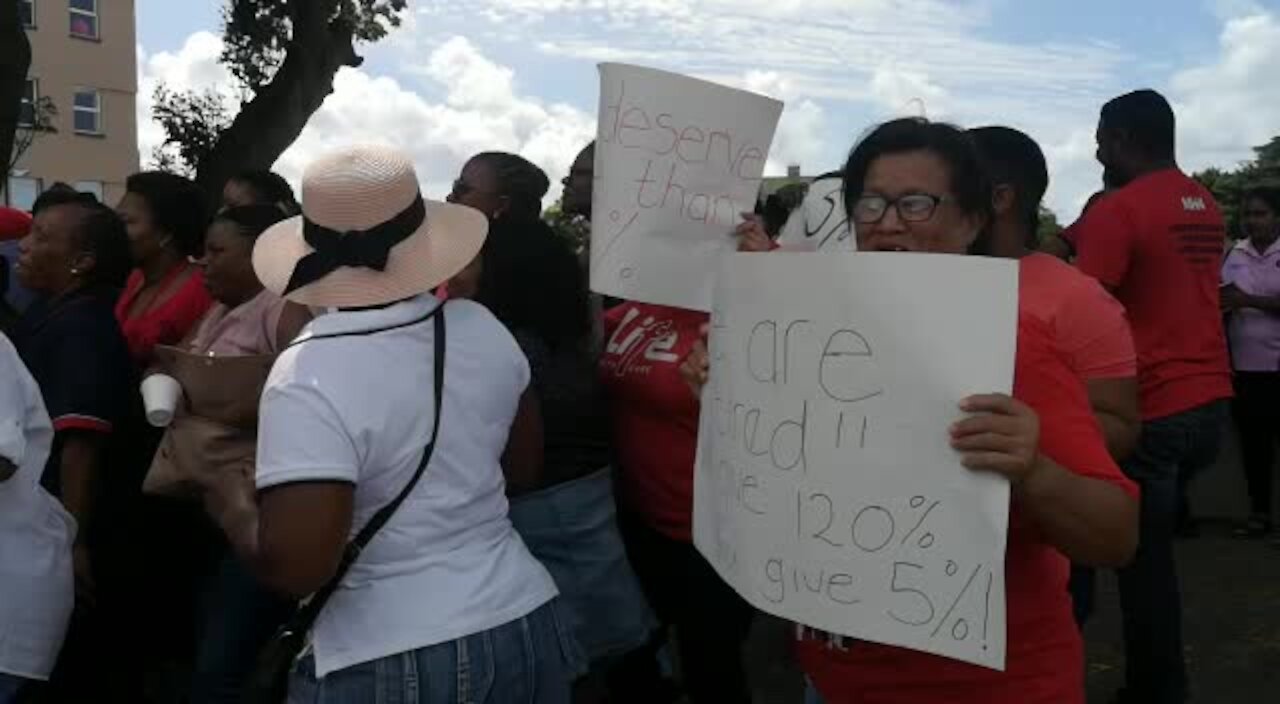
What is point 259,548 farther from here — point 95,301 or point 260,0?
point 260,0

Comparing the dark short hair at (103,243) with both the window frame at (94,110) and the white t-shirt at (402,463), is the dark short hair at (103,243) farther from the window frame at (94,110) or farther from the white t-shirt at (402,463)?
the window frame at (94,110)

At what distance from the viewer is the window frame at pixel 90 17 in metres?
35.5

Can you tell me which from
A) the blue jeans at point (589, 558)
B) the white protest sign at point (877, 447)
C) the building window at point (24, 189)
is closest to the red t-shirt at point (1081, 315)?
the white protest sign at point (877, 447)

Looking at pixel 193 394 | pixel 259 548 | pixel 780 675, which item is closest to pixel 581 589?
pixel 193 394

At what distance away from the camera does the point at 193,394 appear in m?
2.44

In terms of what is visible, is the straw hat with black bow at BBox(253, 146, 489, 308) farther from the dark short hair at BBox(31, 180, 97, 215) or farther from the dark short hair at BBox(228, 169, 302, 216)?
the dark short hair at BBox(228, 169, 302, 216)

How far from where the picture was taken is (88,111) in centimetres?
3669

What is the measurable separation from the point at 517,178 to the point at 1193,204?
6.33 ft

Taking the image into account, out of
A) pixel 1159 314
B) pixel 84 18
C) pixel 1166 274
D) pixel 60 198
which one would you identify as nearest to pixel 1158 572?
pixel 1159 314

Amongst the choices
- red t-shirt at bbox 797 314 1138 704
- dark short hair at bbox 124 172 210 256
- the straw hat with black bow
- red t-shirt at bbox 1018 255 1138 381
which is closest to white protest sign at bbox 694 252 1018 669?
red t-shirt at bbox 797 314 1138 704

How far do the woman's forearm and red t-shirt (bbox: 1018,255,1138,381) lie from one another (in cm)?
70

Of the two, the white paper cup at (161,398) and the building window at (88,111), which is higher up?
the building window at (88,111)

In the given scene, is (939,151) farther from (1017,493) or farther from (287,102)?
(287,102)

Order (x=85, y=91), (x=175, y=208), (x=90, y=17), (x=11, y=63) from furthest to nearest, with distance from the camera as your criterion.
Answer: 1. (x=85, y=91)
2. (x=90, y=17)
3. (x=11, y=63)
4. (x=175, y=208)
